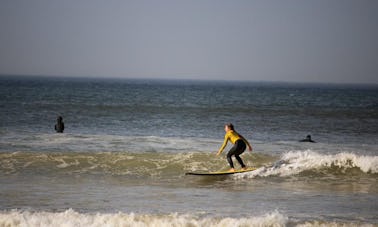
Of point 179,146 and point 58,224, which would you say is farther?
point 179,146

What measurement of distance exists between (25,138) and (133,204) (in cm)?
1277

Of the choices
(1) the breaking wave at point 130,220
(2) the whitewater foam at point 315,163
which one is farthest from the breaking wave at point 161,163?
(1) the breaking wave at point 130,220

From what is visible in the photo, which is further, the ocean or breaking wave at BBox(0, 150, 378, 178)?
breaking wave at BBox(0, 150, 378, 178)

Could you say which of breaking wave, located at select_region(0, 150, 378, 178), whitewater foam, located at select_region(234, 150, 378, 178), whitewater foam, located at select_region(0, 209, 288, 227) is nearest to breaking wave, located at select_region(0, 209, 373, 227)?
whitewater foam, located at select_region(0, 209, 288, 227)

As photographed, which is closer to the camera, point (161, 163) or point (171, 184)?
point (171, 184)

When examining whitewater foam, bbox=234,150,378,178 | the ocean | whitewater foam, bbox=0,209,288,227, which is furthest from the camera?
whitewater foam, bbox=234,150,378,178

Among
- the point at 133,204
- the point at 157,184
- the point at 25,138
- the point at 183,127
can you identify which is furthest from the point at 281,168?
the point at 183,127

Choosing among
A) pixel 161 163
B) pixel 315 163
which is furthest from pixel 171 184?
pixel 315 163

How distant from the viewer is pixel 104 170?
1548 cm

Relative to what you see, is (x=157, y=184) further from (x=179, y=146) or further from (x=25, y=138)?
(x=25, y=138)

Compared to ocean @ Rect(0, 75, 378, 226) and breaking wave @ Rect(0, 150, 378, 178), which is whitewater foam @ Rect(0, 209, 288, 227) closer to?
ocean @ Rect(0, 75, 378, 226)

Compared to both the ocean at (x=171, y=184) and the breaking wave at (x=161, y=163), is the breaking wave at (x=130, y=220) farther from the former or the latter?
the breaking wave at (x=161, y=163)

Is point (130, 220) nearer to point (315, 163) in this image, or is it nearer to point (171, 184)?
point (171, 184)

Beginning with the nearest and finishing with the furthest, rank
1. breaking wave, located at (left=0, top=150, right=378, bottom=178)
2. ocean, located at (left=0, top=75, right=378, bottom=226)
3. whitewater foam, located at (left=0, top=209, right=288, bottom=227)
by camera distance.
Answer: whitewater foam, located at (left=0, top=209, right=288, bottom=227) < ocean, located at (left=0, top=75, right=378, bottom=226) < breaking wave, located at (left=0, top=150, right=378, bottom=178)
